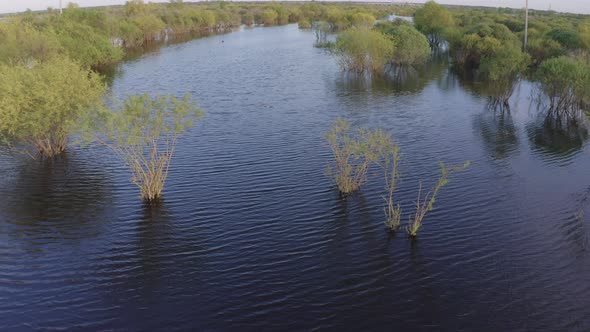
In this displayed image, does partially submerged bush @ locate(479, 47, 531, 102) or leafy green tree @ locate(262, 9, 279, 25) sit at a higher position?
leafy green tree @ locate(262, 9, 279, 25)

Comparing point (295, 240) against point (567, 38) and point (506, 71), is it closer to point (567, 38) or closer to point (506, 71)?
point (506, 71)

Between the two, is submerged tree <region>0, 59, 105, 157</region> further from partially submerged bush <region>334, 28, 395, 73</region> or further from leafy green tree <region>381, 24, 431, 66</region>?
leafy green tree <region>381, 24, 431, 66</region>

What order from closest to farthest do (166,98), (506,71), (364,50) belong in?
(166,98)
(506,71)
(364,50)

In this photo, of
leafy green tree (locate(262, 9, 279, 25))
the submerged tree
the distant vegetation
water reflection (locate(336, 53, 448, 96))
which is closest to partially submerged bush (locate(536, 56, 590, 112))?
the distant vegetation

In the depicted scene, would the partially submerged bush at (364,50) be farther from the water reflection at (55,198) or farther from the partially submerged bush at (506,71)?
the water reflection at (55,198)

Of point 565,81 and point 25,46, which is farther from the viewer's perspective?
point 25,46

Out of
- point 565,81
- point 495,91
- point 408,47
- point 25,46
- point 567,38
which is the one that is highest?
point 567,38

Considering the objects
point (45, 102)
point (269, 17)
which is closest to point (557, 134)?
point (45, 102)

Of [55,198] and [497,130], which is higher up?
[497,130]

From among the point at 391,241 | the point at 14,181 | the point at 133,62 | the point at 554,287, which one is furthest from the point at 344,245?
the point at 133,62
